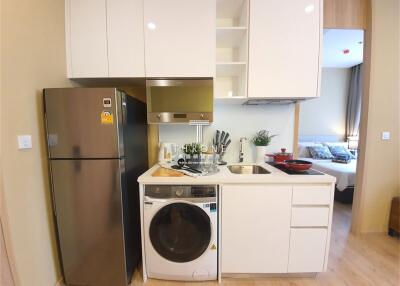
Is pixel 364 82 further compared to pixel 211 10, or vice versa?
pixel 364 82

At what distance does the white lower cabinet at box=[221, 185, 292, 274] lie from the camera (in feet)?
4.46

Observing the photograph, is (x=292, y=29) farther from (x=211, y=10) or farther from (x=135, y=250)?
(x=135, y=250)

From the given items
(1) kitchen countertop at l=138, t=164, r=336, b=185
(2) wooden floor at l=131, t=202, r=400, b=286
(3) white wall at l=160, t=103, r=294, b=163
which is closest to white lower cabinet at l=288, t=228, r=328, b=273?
(2) wooden floor at l=131, t=202, r=400, b=286

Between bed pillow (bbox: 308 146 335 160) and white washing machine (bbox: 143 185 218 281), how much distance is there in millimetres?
3280

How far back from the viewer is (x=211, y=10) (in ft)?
4.92

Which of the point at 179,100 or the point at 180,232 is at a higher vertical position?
the point at 179,100

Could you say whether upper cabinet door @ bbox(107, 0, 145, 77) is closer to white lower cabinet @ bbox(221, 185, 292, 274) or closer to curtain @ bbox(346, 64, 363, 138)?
white lower cabinet @ bbox(221, 185, 292, 274)

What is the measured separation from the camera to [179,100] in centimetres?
162

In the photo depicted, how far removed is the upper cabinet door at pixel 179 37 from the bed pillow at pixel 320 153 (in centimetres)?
328

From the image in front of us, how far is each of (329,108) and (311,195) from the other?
4339 mm

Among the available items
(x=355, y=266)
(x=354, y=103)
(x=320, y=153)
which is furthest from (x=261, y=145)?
(x=354, y=103)

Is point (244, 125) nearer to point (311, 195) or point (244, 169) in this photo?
point (244, 169)

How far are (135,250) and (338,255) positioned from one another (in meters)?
2.01

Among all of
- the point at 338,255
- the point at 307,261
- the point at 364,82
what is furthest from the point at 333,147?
the point at 307,261
